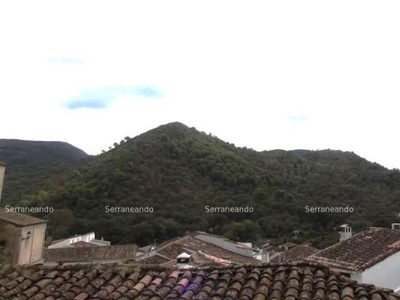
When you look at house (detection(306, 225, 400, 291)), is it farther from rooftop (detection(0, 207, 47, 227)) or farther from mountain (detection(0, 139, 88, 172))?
mountain (detection(0, 139, 88, 172))

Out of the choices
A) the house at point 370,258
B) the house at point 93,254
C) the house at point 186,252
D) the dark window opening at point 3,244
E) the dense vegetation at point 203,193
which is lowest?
the house at point 93,254

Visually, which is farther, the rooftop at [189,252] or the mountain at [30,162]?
the mountain at [30,162]

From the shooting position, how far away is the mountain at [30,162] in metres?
73.8

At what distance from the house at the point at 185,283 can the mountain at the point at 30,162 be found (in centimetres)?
6477

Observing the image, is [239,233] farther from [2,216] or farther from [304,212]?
[2,216]

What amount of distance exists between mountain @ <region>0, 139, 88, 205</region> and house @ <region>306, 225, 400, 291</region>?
61.4 metres

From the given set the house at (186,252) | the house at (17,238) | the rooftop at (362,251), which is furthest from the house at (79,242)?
the rooftop at (362,251)

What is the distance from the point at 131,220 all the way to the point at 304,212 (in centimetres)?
3189

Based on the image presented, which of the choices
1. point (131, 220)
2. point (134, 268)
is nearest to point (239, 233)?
point (131, 220)

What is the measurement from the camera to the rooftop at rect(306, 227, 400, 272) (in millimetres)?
13633

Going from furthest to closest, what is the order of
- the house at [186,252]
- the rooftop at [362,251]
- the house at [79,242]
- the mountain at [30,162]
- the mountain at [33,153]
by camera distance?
the mountain at [33,153], the mountain at [30,162], the house at [79,242], the house at [186,252], the rooftop at [362,251]

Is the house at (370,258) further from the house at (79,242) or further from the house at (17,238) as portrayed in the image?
the house at (79,242)

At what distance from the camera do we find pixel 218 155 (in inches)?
3469

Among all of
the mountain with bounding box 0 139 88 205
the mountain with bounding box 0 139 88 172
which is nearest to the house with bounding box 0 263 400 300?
the mountain with bounding box 0 139 88 205
